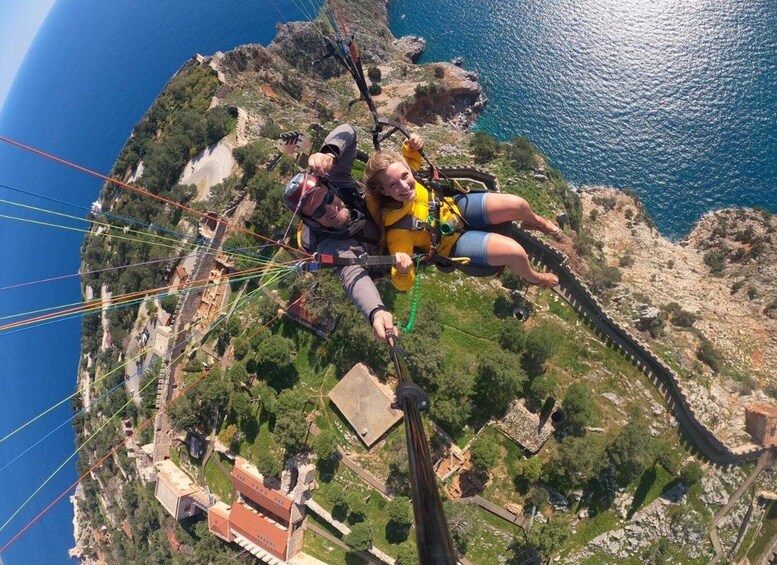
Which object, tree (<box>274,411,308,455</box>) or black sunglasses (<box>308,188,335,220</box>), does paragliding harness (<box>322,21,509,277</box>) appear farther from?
tree (<box>274,411,308,455</box>)

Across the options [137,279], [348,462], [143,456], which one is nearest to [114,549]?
[143,456]

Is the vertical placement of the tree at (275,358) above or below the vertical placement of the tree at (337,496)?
above

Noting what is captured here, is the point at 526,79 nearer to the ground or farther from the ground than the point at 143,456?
farther from the ground

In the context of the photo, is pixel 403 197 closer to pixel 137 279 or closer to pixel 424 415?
pixel 424 415

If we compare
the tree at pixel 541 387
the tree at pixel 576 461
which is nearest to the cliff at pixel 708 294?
the tree at pixel 541 387

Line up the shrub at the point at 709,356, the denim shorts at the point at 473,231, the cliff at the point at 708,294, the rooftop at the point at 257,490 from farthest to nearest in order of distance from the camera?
1. the shrub at the point at 709,356
2. the cliff at the point at 708,294
3. the rooftop at the point at 257,490
4. the denim shorts at the point at 473,231

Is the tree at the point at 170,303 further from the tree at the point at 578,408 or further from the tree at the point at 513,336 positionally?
the tree at the point at 578,408

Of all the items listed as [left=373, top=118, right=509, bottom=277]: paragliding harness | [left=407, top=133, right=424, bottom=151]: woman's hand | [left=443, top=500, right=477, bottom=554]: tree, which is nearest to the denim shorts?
[left=373, top=118, right=509, bottom=277]: paragliding harness
